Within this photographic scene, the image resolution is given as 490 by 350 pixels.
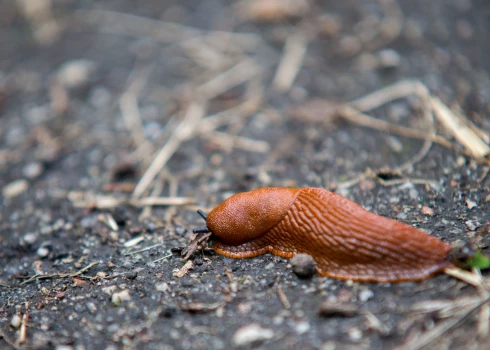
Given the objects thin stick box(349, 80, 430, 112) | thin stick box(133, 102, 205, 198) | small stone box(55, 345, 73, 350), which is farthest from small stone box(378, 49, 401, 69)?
small stone box(55, 345, 73, 350)

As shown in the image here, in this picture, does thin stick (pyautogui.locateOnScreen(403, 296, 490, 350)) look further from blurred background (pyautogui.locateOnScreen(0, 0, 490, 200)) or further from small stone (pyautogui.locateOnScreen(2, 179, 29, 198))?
small stone (pyautogui.locateOnScreen(2, 179, 29, 198))

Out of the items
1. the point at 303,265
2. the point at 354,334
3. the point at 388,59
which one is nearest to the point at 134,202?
the point at 303,265

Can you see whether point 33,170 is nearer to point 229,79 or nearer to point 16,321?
point 16,321

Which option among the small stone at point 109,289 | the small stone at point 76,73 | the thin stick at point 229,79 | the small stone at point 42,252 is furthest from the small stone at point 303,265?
the small stone at point 76,73

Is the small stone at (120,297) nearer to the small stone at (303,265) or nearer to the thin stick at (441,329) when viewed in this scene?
the small stone at (303,265)

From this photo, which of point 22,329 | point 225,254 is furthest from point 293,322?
point 22,329

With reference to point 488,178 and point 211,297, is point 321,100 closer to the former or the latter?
point 488,178
